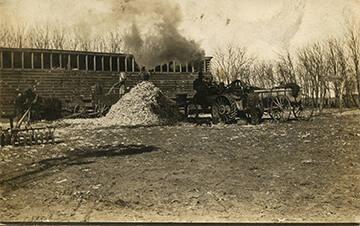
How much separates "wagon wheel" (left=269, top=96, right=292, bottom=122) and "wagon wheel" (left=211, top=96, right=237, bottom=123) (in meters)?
0.98

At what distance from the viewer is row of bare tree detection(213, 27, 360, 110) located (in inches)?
250

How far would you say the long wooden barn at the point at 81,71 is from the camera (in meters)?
7.76

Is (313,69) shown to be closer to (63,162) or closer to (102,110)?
(102,110)

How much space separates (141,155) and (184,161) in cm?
60

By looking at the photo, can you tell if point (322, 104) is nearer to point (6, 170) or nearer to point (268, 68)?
point (268, 68)

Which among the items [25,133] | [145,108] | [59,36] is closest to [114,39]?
[59,36]

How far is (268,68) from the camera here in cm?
921

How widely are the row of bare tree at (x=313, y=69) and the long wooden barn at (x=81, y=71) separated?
2.85ft

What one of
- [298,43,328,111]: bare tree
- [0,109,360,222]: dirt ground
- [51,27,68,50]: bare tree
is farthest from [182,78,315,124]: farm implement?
[0,109,360,222]: dirt ground

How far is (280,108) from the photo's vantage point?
31.7 ft

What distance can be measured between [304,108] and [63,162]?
6608 millimetres

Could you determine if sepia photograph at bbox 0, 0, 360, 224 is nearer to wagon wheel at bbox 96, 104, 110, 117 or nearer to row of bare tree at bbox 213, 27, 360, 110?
row of bare tree at bbox 213, 27, 360, 110

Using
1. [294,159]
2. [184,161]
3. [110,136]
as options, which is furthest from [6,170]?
[294,159]

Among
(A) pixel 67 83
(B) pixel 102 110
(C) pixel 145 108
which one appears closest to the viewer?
(C) pixel 145 108
